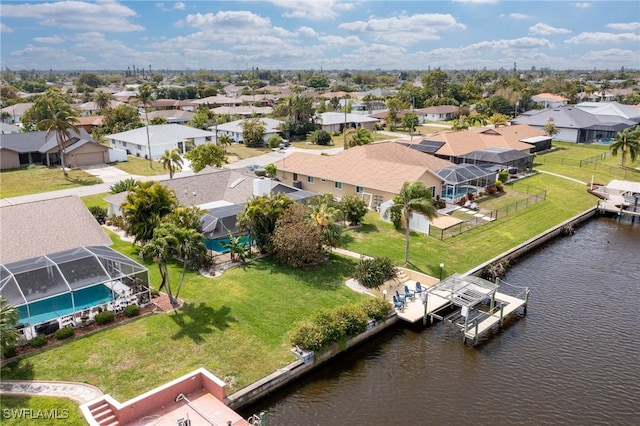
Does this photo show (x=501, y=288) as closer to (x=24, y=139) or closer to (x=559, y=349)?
(x=559, y=349)

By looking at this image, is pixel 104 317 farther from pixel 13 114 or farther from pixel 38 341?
pixel 13 114

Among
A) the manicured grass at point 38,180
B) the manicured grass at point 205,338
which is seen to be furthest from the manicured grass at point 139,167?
the manicured grass at point 205,338

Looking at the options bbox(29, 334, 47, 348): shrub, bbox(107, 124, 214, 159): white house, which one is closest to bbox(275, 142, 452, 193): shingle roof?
bbox(107, 124, 214, 159): white house

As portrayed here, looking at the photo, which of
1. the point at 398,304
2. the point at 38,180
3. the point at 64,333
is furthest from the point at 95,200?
the point at 398,304

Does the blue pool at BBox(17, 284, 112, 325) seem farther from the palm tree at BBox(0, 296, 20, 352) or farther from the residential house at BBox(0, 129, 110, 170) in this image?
the residential house at BBox(0, 129, 110, 170)

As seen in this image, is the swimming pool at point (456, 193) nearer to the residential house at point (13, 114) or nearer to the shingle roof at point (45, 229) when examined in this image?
the shingle roof at point (45, 229)

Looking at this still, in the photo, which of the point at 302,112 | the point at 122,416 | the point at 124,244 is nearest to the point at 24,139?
the point at 124,244
